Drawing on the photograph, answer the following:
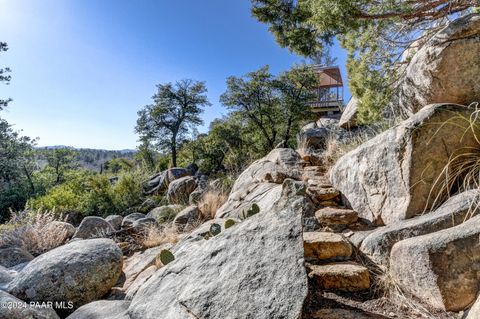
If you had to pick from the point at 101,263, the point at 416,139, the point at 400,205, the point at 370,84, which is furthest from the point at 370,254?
the point at 370,84

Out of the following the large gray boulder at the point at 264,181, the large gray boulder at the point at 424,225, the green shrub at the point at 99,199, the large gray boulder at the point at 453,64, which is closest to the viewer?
the large gray boulder at the point at 424,225

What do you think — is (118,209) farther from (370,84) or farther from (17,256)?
(370,84)

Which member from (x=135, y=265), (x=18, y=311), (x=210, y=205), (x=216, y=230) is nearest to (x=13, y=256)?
(x=135, y=265)

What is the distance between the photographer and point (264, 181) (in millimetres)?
4020

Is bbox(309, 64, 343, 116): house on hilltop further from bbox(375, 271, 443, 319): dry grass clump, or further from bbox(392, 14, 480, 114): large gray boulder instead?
bbox(375, 271, 443, 319): dry grass clump

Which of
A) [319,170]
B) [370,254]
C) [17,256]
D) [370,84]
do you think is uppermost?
[370,84]

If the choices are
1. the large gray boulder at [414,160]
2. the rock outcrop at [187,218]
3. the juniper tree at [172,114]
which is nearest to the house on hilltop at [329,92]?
the juniper tree at [172,114]

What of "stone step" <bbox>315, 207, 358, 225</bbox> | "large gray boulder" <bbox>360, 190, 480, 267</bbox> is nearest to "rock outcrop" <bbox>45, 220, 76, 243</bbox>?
"stone step" <bbox>315, 207, 358, 225</bbox>

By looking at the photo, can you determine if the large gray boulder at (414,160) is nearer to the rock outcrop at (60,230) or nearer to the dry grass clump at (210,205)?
the dry grass clump at (210,205)

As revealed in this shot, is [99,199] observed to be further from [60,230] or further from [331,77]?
[331,77]

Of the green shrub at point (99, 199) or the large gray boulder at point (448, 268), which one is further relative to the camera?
the green shrub at point (99, 199)

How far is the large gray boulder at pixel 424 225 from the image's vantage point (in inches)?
75.6

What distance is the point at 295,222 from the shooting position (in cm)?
171

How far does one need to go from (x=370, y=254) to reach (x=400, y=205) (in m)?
0.64
